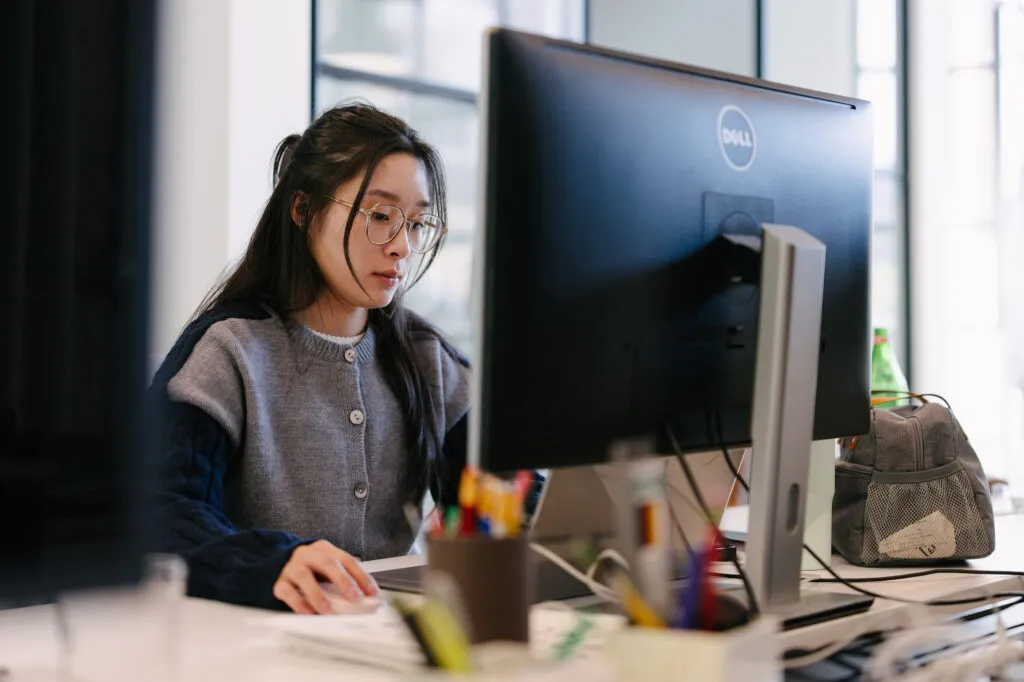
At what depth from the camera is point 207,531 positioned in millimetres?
1104

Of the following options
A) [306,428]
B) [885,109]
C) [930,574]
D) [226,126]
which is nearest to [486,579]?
[930,574]

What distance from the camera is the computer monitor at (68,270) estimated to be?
0.52m

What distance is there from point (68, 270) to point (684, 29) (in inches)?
156

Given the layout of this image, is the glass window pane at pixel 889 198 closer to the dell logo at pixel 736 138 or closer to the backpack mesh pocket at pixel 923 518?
the backpack mesh pocket at pixel 923 518

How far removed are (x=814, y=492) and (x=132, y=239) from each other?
91 centimetres

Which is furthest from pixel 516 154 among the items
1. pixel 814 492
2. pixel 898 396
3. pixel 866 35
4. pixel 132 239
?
pixel 866 35

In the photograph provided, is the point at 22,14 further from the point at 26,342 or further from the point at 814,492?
the point at 814,492

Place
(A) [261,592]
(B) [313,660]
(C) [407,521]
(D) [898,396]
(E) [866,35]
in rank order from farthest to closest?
1. (E) [866,35]
2. (C) [407,521]
3. (D) [898,396]
4. (A) [261,592]
5. (B) [313,660]

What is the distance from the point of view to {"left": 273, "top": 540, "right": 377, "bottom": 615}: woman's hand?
952 millimetres

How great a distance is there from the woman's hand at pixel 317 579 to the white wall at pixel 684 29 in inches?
127

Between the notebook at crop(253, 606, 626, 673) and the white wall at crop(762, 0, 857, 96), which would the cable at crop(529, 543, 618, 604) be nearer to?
the notebook at crop(253, 606, 626, 673)

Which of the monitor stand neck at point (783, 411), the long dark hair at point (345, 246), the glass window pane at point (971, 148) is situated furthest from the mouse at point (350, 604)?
the glass window pane at point (971, 148)

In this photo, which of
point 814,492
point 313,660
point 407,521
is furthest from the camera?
point 407,521

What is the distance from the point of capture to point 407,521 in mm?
1557
